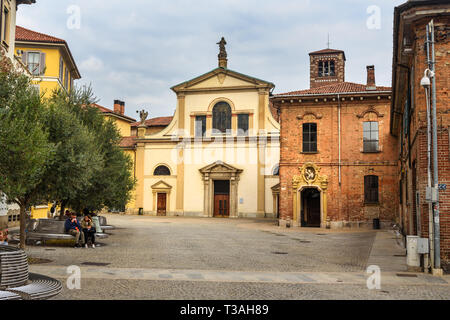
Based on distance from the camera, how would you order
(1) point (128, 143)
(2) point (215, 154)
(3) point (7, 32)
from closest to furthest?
(3) point (7, 32)
(2) point (215, 154)
(1) point (128, 143)

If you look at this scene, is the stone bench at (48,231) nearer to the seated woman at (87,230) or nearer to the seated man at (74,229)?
the seated man at (74,229)

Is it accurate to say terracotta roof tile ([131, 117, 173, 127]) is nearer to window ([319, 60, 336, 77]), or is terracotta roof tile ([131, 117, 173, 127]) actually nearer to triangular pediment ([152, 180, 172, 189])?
triangular pediment ([152, 180, 172, 189])

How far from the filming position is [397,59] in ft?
51.3

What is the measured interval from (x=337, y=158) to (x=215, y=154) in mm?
15858

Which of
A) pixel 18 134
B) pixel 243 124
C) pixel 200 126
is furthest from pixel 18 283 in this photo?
pixel 200 126

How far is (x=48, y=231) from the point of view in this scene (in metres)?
17.1

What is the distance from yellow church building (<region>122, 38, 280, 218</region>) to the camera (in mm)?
43531

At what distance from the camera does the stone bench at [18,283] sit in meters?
6.86

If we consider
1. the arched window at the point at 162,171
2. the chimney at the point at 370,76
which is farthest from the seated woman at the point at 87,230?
the arched window at the point at 162,171

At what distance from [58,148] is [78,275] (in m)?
5.27

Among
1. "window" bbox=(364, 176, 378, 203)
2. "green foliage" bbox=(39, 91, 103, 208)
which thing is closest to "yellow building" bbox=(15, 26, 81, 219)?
"green foliage" bbox=(39, 91, 103, 208)

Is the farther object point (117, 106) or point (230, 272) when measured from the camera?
point (117, 106)

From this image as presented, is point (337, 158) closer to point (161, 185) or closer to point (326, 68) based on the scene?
point (161, 185)
